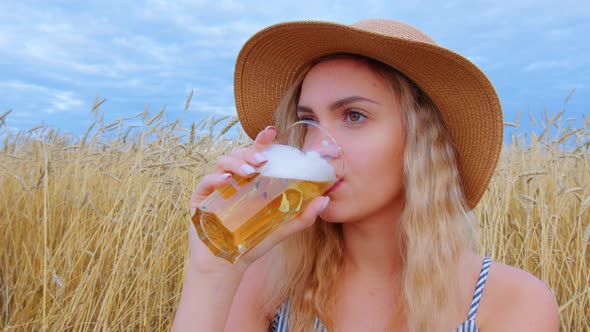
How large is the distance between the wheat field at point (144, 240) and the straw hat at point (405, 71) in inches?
32.6

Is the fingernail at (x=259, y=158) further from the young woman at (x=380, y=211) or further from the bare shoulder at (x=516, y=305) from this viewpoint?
the bare shoulder at (x=516, y=305)

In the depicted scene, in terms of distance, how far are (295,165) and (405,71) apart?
1.96 ft

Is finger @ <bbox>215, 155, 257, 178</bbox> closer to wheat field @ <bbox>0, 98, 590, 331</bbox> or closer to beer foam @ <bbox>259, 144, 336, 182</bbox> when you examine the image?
beer foam @ <bbox>259, 144, 336, 182</bbox>

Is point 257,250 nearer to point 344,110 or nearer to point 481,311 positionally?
point 344,110

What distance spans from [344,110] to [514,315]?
778 mm

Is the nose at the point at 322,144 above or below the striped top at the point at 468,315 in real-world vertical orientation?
above

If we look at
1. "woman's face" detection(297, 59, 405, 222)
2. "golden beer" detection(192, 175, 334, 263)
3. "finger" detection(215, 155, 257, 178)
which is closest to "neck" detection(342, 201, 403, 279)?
"woman's face" detection(297, 59, 405, 222)

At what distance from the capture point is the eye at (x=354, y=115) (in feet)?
4.77

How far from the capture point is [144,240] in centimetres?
264

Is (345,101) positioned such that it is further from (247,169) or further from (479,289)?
(479,289)

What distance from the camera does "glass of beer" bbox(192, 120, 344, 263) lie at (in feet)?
3.80

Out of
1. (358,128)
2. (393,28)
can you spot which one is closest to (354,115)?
(358,128)

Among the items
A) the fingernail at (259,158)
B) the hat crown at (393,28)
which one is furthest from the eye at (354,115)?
the fingernail at (259,158)

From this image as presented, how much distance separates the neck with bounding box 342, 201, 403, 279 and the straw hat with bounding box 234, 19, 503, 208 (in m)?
0.33
